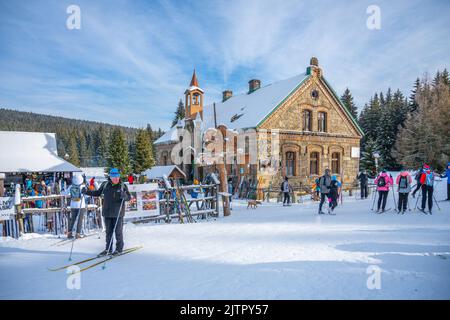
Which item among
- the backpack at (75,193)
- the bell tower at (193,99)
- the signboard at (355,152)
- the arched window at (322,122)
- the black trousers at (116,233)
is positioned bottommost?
the black trousers at (116,233)

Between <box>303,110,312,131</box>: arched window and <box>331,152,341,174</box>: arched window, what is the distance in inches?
141

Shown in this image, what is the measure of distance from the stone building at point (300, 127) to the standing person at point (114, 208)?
1434cm

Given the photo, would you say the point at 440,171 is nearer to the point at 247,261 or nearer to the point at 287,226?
the point at 287,226

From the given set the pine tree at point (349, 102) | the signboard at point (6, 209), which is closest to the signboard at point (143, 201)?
the signboard at point (6, 209)

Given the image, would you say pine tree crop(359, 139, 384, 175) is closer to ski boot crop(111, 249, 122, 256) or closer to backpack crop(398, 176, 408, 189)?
backpack crop(398, 176, 408, 189)

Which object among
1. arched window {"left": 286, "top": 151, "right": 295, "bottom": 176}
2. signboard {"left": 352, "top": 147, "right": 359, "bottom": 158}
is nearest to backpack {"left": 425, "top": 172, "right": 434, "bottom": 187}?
arched window {"left": 286, "top": 151, "right": 295, "bottom": 176}

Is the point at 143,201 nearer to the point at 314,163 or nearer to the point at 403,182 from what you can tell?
the point at 403,182

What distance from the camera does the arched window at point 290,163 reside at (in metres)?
21.5

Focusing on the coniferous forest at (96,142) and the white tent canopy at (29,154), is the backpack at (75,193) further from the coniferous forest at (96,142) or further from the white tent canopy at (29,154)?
the coniferous forest at (96,142)

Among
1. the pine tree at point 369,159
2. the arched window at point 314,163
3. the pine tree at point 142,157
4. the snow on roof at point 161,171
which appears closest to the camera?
the arched window at point 314,163

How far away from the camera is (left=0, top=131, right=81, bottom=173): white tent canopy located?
784 inches

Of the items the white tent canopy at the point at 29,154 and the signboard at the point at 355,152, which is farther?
the signboard at the point at 355,152
